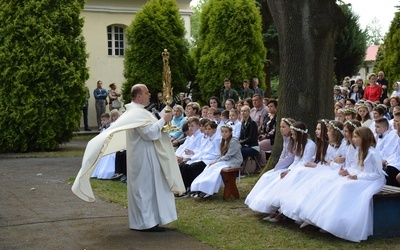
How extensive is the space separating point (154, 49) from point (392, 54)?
884 cm

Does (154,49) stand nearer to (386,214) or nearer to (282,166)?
(282,166)

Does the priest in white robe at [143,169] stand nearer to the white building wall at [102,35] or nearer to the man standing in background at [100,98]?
the man standing in background at [100,98]

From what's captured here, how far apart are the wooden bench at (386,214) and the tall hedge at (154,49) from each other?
17355mm

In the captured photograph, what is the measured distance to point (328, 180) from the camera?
933 cm

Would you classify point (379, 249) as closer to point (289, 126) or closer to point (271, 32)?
point (289, 126)

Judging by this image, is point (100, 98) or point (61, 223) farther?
point (100, 98)

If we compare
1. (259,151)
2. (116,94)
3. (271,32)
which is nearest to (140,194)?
(259,151)

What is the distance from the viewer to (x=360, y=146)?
9117 mm

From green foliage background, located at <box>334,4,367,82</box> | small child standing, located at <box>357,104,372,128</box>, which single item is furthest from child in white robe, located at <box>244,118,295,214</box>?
green foliage background, located at <box>334,4,367,82</box>

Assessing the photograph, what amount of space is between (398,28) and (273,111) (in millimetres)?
12454

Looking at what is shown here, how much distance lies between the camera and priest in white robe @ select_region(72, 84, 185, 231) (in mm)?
9602

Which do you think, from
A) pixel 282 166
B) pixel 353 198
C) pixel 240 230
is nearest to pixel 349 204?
pixel 353 198

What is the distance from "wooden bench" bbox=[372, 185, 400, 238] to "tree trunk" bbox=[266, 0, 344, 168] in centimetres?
327

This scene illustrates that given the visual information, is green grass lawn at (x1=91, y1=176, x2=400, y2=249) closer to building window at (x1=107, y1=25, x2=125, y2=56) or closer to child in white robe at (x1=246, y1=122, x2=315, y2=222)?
child in white robe at (x1=246, y1=122, x2=315, y2=222)
